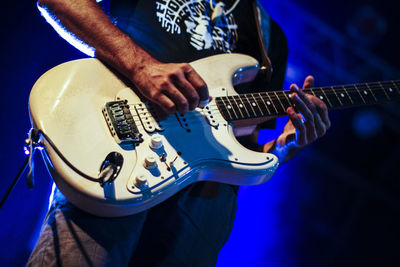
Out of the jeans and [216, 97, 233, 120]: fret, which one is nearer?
the jeans

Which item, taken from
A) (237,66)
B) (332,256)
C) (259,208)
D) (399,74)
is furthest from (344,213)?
(237,66)

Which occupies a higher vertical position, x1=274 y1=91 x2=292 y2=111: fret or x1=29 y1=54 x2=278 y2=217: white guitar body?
x1=29 y1=54 x2=278 y2=217: white guitar body

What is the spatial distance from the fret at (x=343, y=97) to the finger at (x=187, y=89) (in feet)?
3.05

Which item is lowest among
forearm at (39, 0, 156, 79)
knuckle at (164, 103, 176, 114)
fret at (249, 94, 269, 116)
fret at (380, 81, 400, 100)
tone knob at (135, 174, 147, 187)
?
fret at (380, 81, 400, 100)

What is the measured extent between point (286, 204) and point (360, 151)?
4.61 ft

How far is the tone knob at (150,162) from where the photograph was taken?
0.99m

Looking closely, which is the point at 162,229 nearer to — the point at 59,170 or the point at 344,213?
the point at 59,170

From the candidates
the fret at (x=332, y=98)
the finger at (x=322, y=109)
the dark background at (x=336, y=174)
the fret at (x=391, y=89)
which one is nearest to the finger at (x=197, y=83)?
the finger at (x=322, y=109)

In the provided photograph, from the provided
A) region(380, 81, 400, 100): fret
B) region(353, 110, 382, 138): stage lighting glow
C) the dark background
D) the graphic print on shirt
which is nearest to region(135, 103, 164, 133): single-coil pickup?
the graphic print on shirt

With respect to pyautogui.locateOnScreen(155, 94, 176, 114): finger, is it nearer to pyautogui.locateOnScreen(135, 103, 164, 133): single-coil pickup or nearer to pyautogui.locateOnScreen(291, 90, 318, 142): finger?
pyautogui.locateOnScreen(135, 103, 164, 133): single-coil pickup

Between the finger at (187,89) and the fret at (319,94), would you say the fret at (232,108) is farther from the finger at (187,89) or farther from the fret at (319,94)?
the fret at (319,94)

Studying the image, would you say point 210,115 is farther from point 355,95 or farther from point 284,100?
point 355,95

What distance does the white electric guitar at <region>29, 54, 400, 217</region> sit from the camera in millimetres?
918

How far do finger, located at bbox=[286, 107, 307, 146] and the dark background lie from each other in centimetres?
131
